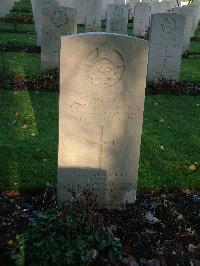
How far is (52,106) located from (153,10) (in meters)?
13.5

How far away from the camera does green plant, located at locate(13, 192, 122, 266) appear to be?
12.3ft

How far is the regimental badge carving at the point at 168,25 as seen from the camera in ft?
34.4

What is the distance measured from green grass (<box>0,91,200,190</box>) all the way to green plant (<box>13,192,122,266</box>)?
1508mm

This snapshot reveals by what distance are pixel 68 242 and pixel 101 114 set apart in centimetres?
141

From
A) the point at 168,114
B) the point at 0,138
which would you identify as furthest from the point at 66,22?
the point at 0,138

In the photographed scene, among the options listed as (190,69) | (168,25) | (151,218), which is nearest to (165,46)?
(168,25)

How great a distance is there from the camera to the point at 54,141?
6.93m

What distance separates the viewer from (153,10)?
2070cm

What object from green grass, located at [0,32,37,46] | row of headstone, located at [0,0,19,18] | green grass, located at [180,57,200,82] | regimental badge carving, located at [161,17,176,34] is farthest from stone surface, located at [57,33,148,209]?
row of headstone, located at [0,0,19,18]

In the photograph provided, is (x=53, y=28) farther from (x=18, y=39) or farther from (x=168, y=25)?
(x=18, y=39)

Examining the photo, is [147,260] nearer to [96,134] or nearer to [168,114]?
[96,134]

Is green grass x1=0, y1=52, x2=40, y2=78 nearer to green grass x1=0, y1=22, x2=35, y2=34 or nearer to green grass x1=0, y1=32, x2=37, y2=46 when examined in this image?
green grass x1=0, y1=32, x2=37, y2=46

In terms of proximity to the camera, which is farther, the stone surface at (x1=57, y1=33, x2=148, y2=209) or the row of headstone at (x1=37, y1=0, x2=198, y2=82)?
the row of headstone at (x1=37, y1=0, x2=198, y2=82)

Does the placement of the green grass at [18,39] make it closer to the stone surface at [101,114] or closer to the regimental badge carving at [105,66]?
the stone surface at [101,114]
